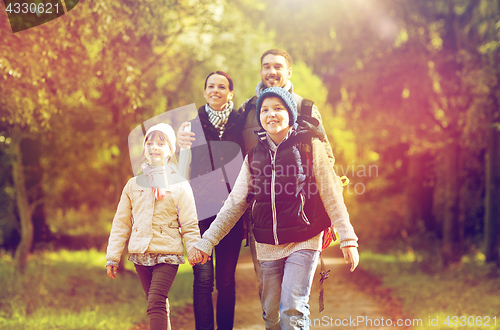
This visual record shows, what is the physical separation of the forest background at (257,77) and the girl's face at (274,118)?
2.93m

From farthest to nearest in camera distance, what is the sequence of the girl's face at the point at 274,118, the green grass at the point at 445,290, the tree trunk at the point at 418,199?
the tree trunk at the point at 418,199 → the green grass at the point at 445,290 → the girl's face at the point at 274,118

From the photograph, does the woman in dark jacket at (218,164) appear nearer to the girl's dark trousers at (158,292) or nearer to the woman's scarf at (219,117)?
the woman's scarf at (219,117)

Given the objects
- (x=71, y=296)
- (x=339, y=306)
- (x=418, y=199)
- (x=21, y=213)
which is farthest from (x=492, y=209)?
(x=21, y=213)

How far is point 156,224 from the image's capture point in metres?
3.67

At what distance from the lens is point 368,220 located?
55.4 ft

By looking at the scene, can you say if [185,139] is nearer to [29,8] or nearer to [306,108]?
[306,108]

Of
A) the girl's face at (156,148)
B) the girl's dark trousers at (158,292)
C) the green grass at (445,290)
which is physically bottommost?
the green grass at (445,290)

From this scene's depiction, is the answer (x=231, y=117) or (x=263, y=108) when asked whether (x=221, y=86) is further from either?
(x=263, y=108)

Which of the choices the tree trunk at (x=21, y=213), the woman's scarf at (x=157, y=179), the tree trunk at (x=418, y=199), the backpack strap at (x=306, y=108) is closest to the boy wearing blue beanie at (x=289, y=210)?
the backpack strap at (x=306, y=108)

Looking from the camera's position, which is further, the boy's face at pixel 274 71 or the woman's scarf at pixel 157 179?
the boy's face at pixel 274 71

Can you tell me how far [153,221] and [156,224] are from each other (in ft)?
0.11

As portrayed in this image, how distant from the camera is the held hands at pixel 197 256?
139 inches

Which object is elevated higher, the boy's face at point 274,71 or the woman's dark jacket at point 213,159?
the boy's face at point 274,71

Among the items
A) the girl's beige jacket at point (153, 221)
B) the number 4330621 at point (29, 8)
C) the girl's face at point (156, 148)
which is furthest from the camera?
the number 4330621 at point (29, 8)
